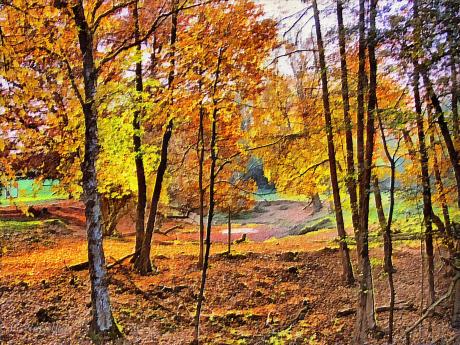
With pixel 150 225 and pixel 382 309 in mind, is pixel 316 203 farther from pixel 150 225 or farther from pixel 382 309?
pixel 150 225

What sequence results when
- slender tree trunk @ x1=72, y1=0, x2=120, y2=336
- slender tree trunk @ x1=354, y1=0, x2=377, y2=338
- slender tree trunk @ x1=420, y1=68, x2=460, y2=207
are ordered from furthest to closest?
slender tree trunk @ x1=72, y1=0, x2=120, y2=336 → slender tree trunk @ x1=354, y1=0, x2=377, y2=338 → slender tree trunk @ x1=420, y1=68, x2=460, y2=207

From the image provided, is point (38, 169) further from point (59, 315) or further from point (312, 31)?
point (312, 31)

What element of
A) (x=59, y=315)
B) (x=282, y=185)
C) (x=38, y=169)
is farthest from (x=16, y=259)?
(x=282, y=185)

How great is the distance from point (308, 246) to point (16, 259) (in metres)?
5.84

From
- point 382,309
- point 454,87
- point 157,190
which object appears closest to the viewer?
point 454,87

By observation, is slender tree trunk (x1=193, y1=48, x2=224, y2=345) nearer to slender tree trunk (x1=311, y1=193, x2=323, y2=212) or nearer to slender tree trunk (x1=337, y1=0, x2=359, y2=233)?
slender tree trunk (x1=337, y1=0, x2=359, y2=233)

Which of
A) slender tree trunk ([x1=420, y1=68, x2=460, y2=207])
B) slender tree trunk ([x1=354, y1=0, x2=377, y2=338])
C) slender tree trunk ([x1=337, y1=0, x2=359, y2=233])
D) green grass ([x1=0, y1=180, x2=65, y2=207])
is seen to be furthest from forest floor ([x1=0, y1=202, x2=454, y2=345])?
slender tree trunk ([x1=420, y1=68, x2=460, y2=207])

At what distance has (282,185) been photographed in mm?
7996

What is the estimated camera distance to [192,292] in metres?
6.62

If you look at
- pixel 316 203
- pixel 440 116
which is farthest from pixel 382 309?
pixel 316 203

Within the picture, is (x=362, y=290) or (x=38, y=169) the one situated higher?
(x=38, y=169)

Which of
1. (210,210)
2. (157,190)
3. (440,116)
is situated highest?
(440,116)

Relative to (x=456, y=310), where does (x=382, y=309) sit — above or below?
below

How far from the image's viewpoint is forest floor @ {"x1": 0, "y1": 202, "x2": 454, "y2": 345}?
5.25m
